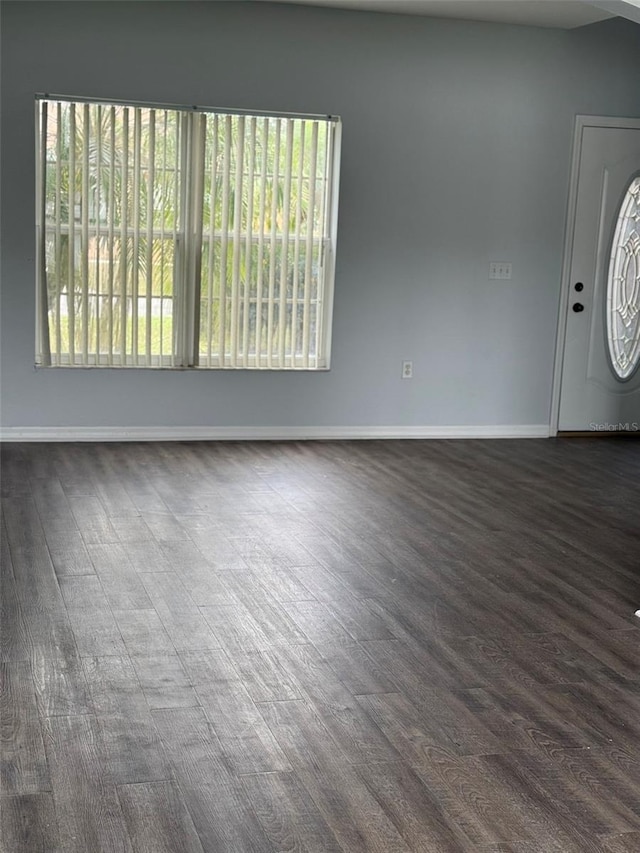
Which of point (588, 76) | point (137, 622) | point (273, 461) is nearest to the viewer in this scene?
point (137, 622)

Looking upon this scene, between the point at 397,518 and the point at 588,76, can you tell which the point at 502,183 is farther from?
the point at 397,518

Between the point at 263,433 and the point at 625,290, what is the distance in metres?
2.74

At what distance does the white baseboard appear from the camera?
6.37 metres

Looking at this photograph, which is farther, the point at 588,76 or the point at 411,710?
the point at 588,76

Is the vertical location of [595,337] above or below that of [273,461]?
above

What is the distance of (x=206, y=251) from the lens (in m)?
6.45

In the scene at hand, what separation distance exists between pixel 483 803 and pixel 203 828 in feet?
2.23

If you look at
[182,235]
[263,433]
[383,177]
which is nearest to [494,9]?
[383,177]

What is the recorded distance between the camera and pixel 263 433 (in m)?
6.74

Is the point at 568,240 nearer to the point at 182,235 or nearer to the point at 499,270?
the point at 499,270

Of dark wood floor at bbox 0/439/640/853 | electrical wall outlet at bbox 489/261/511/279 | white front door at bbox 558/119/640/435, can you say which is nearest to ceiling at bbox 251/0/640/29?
white front door at bbox 558/119/640/435

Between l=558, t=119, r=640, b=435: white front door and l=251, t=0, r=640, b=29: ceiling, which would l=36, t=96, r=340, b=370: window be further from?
l=558, t=119, r=640, b=435: white front door

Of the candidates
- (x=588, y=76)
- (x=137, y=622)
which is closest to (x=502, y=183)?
(x=588, y=76)

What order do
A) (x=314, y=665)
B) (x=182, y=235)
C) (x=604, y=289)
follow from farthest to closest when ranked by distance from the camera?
1. (x=604, y=289)
2. (x=182, y=235)
3. (x=314, y=665)
